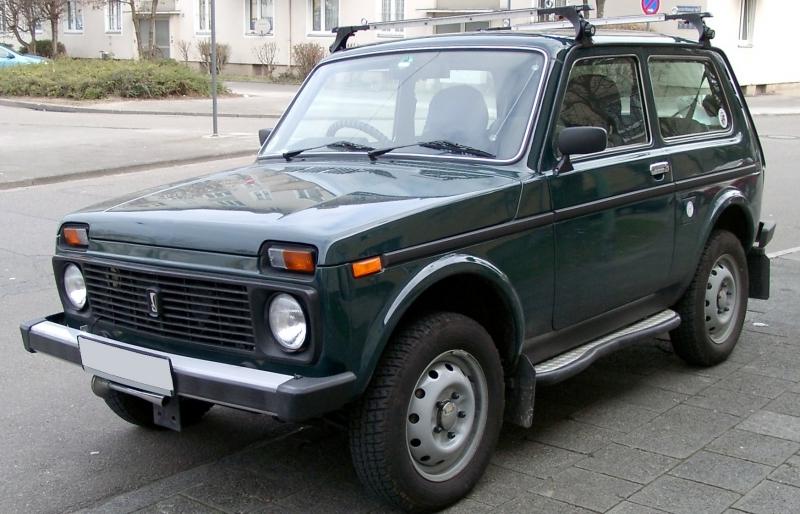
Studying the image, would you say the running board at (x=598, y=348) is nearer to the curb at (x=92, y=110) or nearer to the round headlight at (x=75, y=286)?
the round headlight at (x=75, y=286)

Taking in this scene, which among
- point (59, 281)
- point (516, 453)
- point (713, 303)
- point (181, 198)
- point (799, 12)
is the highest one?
point (799, 12)

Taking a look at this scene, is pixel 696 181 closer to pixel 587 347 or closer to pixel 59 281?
pixel 587 347

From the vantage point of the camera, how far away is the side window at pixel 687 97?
18.0ft

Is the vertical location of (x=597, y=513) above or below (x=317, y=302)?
below

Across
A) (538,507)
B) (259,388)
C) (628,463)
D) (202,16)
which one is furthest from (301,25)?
(259,388)

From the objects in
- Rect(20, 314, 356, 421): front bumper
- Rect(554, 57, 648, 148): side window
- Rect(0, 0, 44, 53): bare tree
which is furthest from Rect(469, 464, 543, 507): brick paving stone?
Rect(0, 0, 44, 53): bare tree

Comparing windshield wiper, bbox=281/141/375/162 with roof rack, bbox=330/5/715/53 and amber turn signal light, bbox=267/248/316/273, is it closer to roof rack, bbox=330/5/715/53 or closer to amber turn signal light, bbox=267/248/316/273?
roof rack, bbox=330/5/715/53

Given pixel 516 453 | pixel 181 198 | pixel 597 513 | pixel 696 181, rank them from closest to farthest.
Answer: pixel 597 513
pixel 181 198
pixel 516 453
pixel 696 181

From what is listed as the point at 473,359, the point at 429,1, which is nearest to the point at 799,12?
the point at 429,1

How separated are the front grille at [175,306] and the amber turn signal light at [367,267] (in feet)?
1.35

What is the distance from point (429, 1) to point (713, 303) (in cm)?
3181

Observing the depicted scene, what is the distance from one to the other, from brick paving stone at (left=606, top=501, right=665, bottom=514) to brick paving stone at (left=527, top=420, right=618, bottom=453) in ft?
1.97

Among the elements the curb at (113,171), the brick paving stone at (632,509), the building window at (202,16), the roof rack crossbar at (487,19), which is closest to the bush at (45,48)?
the building window at (202,16)

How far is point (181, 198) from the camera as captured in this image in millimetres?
4316
